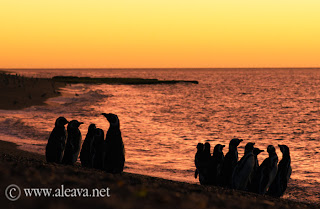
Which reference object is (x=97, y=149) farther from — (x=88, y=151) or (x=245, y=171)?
(x=245, y=171)

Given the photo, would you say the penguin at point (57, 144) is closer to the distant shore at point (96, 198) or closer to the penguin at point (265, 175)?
the distant shore at point (96, 198)

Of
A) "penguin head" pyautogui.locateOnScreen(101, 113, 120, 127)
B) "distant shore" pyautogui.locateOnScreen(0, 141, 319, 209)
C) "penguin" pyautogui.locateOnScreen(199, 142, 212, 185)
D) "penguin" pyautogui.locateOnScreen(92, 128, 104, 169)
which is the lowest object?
"penguin" pyautogui.locateOnScreen(199, 142, 212, 185)

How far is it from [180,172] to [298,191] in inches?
153

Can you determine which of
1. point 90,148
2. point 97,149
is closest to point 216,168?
point 97,149

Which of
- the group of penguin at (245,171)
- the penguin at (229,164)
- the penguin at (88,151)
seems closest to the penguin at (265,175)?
the group of penguin at (245,171)

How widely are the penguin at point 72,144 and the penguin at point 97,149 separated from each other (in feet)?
1.76

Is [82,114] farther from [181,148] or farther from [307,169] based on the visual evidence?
[307,169]

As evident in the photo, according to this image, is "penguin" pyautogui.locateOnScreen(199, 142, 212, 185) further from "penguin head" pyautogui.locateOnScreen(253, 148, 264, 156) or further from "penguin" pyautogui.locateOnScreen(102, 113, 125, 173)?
"penguin" pyautogui.locateOnScreen(102, 113, 125, 173)

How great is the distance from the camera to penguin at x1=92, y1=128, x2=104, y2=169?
1045 cm

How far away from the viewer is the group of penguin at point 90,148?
9992 millimetres

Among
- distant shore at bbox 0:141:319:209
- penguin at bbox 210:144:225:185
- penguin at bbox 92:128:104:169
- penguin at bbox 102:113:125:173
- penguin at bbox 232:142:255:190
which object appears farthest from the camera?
penguin at bbox 210:144:225:185

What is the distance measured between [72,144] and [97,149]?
0.79 m

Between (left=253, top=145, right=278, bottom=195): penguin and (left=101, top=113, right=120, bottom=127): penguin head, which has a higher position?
(left=101, top=113, right=120, bottom=127): penguin head

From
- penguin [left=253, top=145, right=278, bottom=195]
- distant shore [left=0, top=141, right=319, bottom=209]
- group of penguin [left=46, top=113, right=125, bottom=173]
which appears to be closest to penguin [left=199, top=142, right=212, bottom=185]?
penguin [left=253, top=145, right=278, bottom=195]
